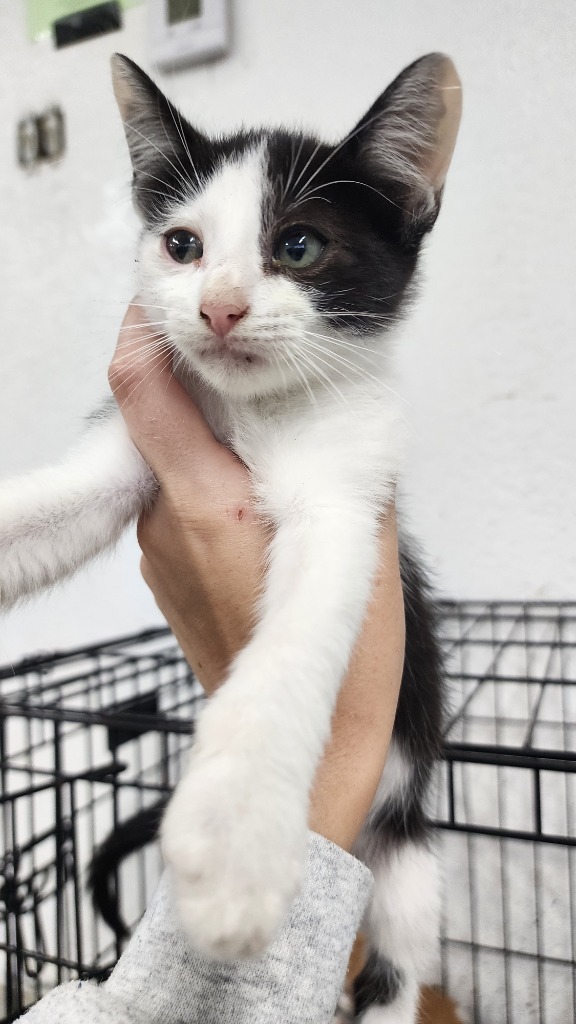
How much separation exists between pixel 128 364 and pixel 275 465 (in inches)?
10.1

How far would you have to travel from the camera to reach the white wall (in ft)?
4.27

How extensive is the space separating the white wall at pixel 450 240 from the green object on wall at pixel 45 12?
0.10 ft

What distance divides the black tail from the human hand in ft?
1.09

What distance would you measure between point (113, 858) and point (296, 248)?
39.2 inches

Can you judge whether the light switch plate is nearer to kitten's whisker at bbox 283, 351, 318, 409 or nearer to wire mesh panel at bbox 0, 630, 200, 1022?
kitten's whisker at bbox 283, 351, 318, 409

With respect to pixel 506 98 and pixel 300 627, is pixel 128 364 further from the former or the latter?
pixel 506 98

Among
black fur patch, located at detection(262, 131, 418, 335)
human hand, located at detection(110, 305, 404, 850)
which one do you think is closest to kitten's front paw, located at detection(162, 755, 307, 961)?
human hand, located at detection(110, 305, 404, 850)

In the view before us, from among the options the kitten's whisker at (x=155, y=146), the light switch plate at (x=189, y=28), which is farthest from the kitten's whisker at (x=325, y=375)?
the light switch plate at (x=189, y=28)

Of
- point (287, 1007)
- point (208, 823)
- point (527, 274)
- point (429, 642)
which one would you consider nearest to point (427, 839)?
A: point (429, 642)

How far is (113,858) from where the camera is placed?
3.31 feet

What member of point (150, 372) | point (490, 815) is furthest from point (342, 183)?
point (490, 815)

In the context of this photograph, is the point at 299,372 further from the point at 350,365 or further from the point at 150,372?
the point at 150,372

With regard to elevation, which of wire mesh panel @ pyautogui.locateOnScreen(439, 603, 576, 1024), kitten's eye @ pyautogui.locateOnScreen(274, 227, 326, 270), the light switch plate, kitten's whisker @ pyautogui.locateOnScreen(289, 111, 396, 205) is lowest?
wire mesh panel @ pyautogui.locateOnScreen(439, 603, 576, 1024)

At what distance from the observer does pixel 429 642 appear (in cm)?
95
